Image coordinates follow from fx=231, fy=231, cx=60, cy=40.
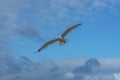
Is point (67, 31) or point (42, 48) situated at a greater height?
point (67, 31)

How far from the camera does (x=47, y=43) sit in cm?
7125

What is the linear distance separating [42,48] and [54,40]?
5224mm

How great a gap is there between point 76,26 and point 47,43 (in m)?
12.8

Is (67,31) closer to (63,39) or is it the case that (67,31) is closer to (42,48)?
(63,39)

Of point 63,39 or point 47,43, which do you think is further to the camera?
point 47,43

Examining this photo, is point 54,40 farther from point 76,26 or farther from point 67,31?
point 76,26

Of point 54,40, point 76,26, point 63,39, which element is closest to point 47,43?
point 54,40

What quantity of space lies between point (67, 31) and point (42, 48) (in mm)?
9184

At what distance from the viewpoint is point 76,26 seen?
206 feet

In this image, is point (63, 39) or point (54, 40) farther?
point (54, 40)

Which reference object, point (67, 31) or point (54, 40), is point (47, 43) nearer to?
point (54, 40)

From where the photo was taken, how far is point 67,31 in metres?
69.7

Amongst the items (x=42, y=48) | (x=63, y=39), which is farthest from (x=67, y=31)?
(x=42, y=48)

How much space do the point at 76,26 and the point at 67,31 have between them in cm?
734
